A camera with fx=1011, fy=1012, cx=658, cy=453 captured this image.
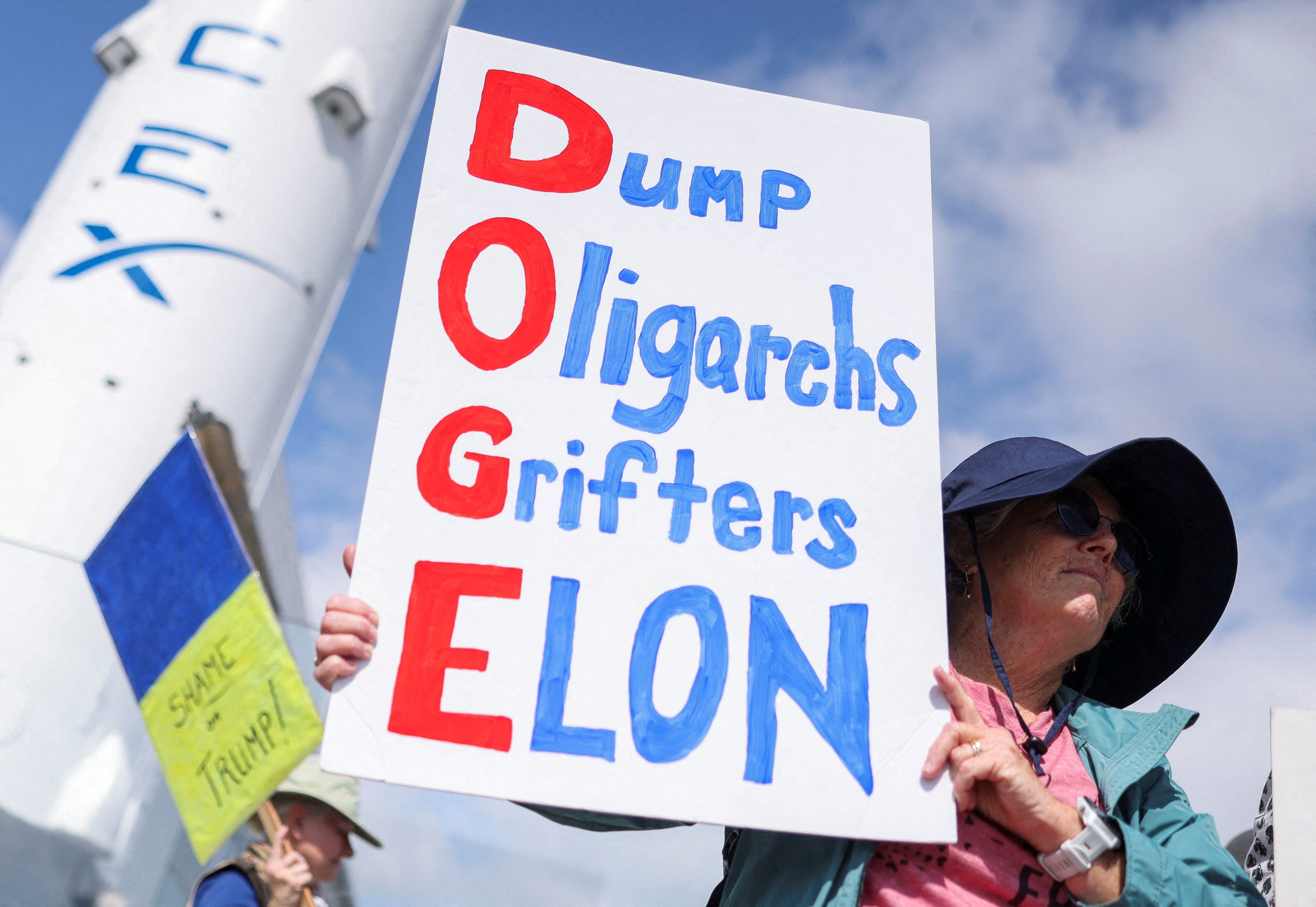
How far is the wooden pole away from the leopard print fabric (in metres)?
2.23

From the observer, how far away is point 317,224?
6.77m

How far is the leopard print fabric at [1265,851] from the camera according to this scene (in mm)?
2131

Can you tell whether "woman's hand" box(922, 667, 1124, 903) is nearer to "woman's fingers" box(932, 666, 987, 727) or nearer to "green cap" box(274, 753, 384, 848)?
"woman's fingers" box(932, 666, 987, 727)

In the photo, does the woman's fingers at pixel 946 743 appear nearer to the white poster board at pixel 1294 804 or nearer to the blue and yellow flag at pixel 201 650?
the blue and yellow flag at pixel 201 650

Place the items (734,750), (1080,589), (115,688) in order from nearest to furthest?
(734,750), (1080,589), (115,688)

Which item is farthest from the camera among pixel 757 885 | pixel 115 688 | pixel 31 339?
pixel 31 339

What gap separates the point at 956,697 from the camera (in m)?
1.42

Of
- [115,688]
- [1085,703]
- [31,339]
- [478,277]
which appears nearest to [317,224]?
[31,339]

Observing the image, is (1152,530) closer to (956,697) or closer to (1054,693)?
(1054,693)

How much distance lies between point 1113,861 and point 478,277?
126cm

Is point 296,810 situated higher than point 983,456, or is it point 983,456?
point 983,456

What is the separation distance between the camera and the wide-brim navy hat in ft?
6.24

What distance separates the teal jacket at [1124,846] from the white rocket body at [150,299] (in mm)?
3522

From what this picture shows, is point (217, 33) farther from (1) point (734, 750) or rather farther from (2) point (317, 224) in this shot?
(1) point (734, 750)
